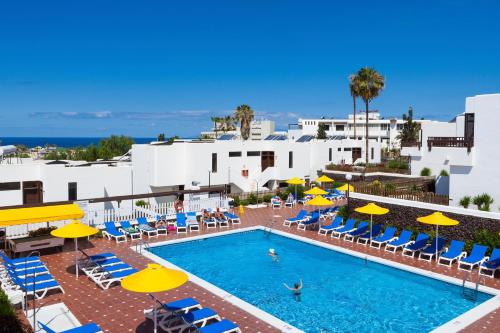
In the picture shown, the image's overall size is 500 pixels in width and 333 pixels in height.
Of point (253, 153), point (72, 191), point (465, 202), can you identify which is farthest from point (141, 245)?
point (253, 153)

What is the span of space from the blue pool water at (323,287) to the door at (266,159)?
17.4 m

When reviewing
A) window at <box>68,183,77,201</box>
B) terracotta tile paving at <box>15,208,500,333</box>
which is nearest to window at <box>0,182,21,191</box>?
window at <box>68,183,77,201</box>

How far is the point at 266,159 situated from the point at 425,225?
19.5m

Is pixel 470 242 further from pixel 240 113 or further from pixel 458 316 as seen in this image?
pixel 240 113

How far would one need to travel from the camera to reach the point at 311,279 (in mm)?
15289

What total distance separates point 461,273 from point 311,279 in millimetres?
5685

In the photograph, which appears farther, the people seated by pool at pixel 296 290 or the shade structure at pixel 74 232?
the shade structure at pixel 74 232

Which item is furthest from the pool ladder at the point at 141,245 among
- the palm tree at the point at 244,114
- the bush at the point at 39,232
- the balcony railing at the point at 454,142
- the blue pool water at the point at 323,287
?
the palm tree at the point at 244,114

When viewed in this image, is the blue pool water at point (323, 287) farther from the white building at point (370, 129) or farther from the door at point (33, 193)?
the white building at point (370, 129)

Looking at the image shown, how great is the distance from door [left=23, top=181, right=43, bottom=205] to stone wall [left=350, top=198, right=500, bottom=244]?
1828 centimetres

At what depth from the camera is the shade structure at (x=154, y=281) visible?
9.20 m

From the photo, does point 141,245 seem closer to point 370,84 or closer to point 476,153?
point 476,153

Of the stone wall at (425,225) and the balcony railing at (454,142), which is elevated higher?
the balcony railing at (454,142)

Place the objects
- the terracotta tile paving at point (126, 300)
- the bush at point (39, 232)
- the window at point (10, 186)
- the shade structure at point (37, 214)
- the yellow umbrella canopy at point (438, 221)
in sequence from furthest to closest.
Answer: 1. the window at point (10, 186)
2. the bush at point (39, 232)
3. the yellow umbrella canopy at point (438, 221)
4. the shade structure at point (37, 214)
5. the terracotta tile paving at point (126, 300)
